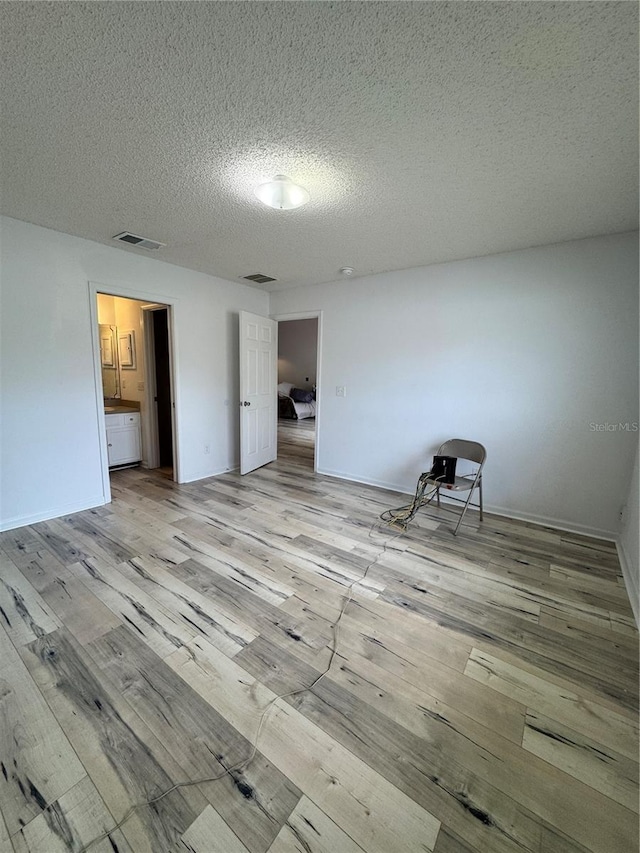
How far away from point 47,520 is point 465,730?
3480 mm

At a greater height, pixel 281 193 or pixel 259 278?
pixel 259 278

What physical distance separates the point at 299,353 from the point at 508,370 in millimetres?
7399

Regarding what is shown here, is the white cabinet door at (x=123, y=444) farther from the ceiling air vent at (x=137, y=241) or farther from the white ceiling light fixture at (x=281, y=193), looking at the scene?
the white ceiling light fixture at (x=281, y=193)

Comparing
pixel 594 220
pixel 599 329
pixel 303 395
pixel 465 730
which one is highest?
pixel 594 220

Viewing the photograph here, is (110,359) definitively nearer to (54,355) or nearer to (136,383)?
(136,383)

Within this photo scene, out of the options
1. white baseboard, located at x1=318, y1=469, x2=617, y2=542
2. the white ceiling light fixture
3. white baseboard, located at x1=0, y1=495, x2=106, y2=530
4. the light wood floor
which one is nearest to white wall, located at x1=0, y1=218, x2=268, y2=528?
white baseboard, located at x1=0, y1=495, x2=106, y2=530

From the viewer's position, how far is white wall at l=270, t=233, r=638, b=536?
8.93 feet

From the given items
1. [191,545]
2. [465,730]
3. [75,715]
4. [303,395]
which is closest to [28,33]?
[75,715]

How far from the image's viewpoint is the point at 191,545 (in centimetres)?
262

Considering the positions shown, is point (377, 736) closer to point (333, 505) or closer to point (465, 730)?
point (465, 730)

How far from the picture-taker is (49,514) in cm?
300

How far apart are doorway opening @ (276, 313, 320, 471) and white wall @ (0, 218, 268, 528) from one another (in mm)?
2653

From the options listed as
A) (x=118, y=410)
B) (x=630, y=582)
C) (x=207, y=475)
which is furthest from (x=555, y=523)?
(x=118, y=410)

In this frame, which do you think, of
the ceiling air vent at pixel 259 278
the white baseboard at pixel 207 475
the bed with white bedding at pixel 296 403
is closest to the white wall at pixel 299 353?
the bed with white bedding at pixel 296 403
